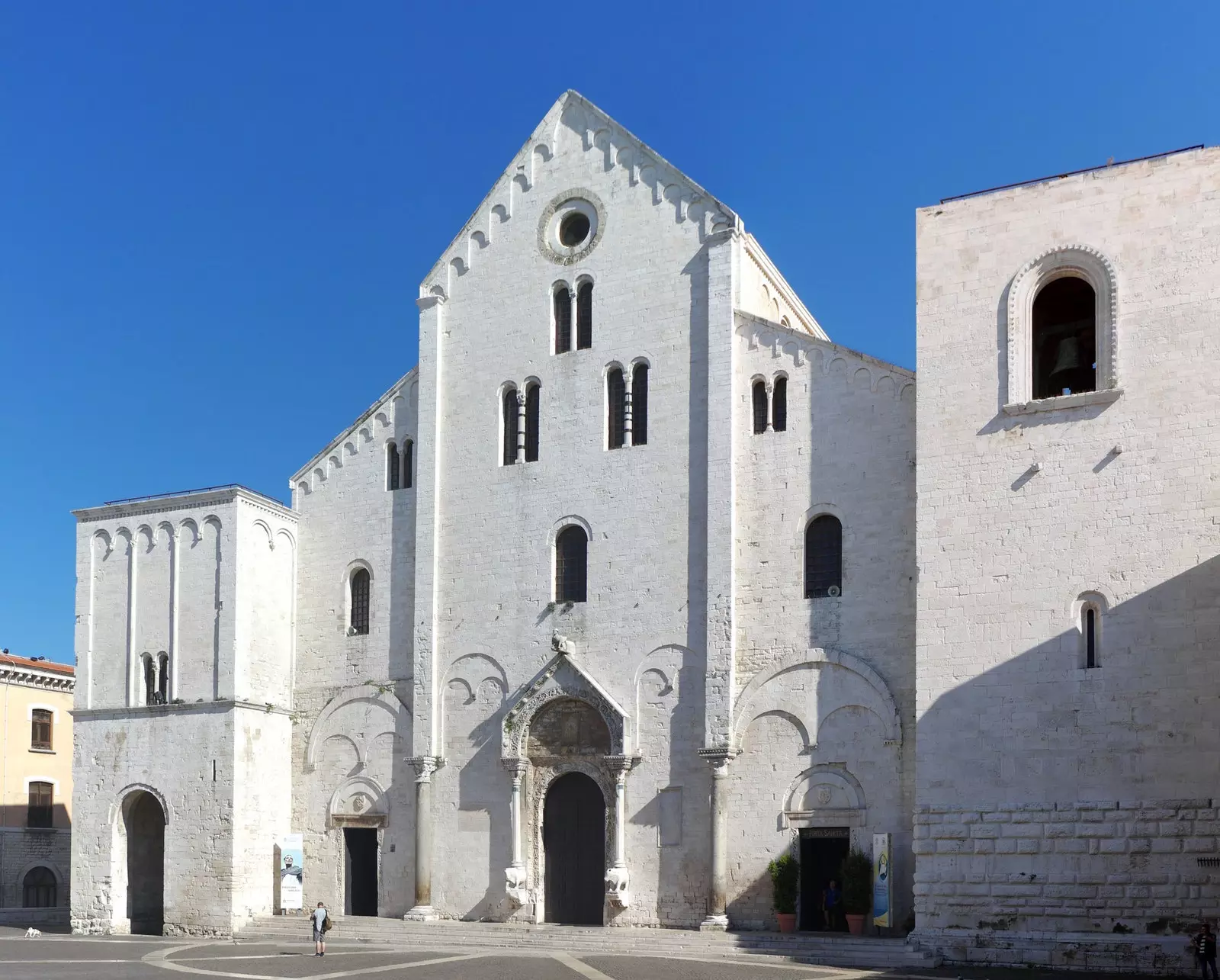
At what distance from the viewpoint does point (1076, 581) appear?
77.9ft

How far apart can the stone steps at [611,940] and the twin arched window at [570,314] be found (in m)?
12.0

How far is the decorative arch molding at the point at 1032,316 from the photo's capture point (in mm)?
24172

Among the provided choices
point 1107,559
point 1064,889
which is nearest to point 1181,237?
point 1107,559

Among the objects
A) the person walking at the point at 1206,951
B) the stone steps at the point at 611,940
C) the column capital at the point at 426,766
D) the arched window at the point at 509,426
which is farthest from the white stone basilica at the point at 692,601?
the person walking at the point at 1206,951

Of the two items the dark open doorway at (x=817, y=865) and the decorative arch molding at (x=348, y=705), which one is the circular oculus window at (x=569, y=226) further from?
the dark open doorway at (x=817, y=865)

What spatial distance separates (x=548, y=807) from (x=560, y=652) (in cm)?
324

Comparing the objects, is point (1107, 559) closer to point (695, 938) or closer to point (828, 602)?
point (828, 602)

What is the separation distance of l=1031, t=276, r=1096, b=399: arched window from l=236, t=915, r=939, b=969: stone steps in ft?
32.8

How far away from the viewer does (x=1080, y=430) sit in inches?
952

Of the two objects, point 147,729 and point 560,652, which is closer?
point 560,652

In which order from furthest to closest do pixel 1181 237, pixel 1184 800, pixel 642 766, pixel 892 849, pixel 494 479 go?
1. pixel 494 479
2. pixel 642 766
3. pixel 892 849
4. pixel 1181 237
5. pixel 1184 800

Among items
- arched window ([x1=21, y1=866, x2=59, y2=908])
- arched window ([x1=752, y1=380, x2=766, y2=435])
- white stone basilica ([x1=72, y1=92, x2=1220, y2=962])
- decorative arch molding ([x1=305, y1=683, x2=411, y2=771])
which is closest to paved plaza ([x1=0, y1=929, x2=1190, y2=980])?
white stone basilica ([x1=72, y1=92, x2=1220, y2=962])

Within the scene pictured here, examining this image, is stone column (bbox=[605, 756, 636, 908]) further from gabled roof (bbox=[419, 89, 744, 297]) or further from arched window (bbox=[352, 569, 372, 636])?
gabled roof (bbox=[419, 89, 744, 297])

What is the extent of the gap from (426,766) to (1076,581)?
14128 mm
